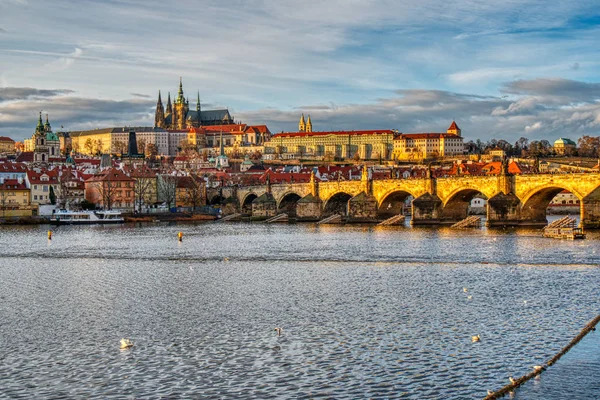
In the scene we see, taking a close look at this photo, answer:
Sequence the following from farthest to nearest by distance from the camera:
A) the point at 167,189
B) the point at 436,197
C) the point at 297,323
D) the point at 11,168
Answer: the point at 167,189, the point at 11,168, the point at 436,197, the point at 297,323

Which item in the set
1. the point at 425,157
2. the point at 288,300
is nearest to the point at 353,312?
the point at 288,300

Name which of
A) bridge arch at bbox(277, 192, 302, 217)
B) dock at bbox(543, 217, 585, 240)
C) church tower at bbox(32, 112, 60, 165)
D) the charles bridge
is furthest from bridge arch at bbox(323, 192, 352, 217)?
church tower at bbox(32, 112, 60, 165)

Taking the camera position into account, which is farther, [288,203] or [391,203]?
[288,203]

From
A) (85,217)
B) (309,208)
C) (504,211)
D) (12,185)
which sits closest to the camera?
(504,211)

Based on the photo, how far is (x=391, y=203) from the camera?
6825 centimetres

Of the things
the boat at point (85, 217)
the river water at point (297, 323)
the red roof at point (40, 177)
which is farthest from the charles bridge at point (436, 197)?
the red roof at point (40, 177)

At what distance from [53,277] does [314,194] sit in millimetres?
48006

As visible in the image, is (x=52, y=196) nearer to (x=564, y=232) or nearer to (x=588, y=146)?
(x=564, y=232)

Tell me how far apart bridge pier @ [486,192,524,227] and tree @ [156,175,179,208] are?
40617mm

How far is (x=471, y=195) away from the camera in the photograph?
6038 cm

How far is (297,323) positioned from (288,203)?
63215 mm

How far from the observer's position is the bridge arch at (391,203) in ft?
217

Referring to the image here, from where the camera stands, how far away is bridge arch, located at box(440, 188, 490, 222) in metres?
58.9

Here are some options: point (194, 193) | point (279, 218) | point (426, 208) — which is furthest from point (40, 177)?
point (426, 208)
